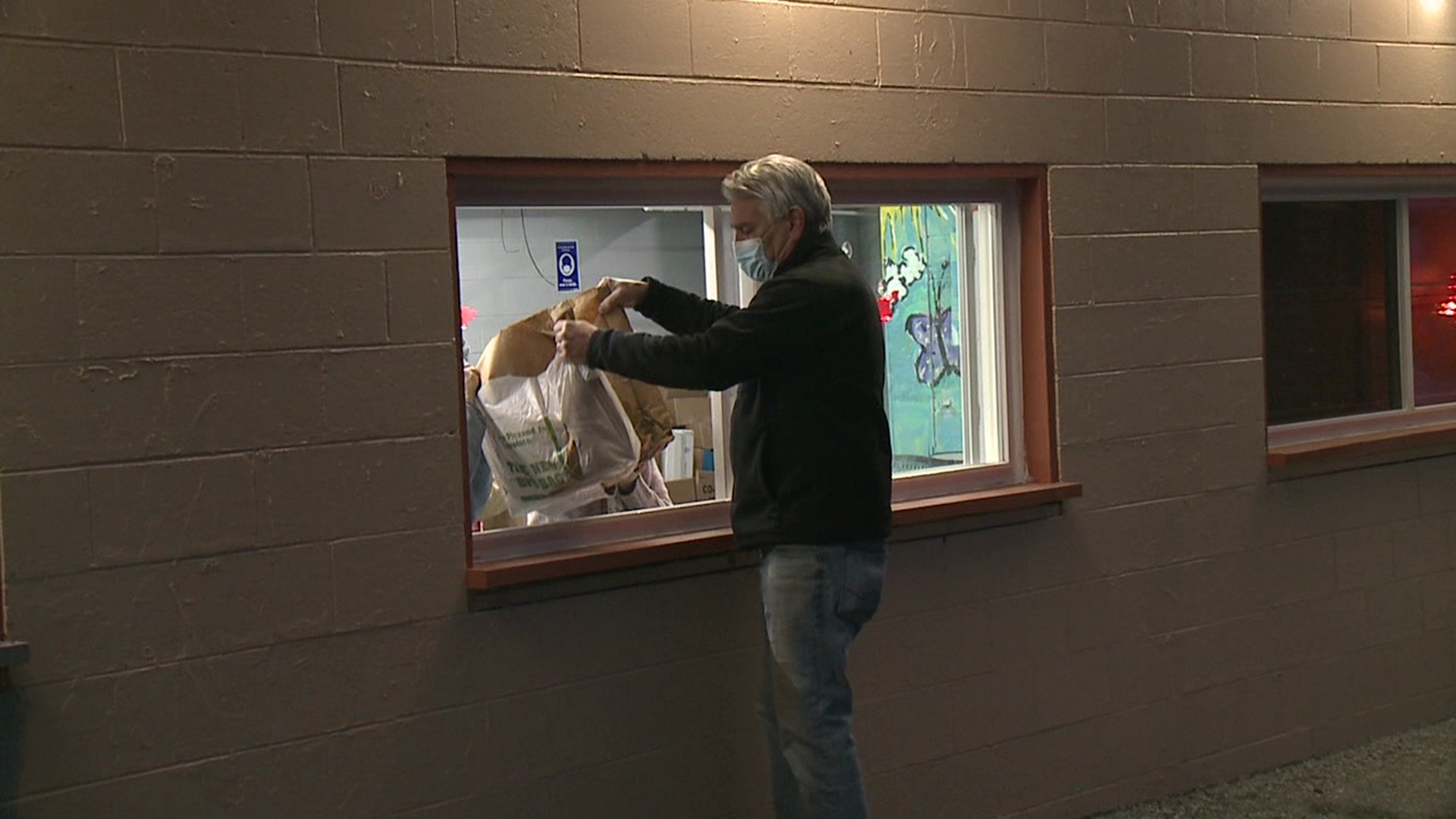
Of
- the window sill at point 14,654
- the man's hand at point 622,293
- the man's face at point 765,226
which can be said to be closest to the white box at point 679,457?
the man's hand at point 622,293

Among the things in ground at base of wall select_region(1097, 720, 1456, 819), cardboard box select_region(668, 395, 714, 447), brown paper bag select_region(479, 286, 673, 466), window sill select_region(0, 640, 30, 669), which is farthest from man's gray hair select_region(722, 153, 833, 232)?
ground at base of wall select_region(1097, 720, 1456, 819)

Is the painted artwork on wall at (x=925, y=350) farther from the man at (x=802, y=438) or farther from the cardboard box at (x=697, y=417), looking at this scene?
the man at (x=802, y=438)

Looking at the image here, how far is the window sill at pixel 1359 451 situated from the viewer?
19.0 ft

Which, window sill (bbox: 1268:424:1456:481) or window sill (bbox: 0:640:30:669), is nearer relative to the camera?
window sill (bbox: 0:640:30:669)

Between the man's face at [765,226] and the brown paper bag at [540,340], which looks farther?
the brown paper bag at [540,340]

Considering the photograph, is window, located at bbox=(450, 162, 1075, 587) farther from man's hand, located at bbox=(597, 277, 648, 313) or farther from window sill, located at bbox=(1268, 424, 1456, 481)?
window sill, located at bbox=(1268, 424, 1456, 481)

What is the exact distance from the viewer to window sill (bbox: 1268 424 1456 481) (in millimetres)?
5805

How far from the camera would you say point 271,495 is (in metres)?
3.72

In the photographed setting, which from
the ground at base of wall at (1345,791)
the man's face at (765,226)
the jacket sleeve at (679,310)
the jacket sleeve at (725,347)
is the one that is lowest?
the ground at base of wall at (1345,791)

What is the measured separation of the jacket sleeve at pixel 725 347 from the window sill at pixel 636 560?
0.55m

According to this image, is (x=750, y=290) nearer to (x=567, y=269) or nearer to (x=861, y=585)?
(x=567, y=269)

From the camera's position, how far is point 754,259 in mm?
4246

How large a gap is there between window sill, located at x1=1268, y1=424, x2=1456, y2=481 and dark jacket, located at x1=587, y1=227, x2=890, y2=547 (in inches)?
92.9

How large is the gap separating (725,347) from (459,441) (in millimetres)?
739
